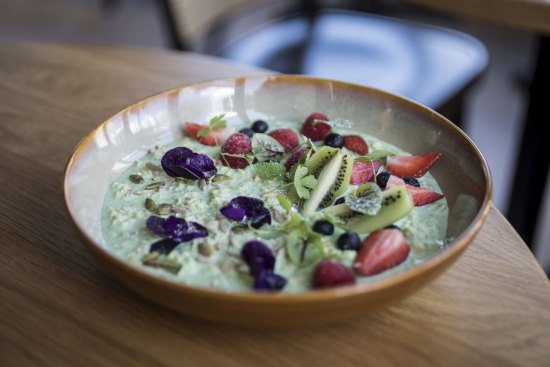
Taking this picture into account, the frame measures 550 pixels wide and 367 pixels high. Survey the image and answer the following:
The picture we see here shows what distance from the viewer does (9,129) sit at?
1.17 m

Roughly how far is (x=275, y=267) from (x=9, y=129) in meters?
0.71

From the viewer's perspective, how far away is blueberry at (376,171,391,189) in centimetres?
90

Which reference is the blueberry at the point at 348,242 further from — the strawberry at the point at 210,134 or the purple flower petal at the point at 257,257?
the strawberry at the point at 210,134

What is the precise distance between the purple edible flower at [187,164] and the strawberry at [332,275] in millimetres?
290

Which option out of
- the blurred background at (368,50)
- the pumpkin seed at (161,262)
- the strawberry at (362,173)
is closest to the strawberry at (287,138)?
the strawberry at (362,173)

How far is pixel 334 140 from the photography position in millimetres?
1006

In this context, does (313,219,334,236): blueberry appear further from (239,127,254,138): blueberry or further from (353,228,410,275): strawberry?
(239,127,254,138): blueberry

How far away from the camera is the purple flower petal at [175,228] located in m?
0.77

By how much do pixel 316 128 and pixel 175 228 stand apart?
367 mm

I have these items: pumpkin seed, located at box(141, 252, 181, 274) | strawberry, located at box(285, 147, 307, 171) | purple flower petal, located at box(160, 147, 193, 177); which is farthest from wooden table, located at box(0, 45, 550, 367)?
strawberry, located at box(285, 147, 307, 171)

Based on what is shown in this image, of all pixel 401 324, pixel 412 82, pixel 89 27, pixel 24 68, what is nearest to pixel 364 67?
pixel 412 82

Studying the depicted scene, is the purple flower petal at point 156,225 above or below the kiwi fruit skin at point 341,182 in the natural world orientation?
below

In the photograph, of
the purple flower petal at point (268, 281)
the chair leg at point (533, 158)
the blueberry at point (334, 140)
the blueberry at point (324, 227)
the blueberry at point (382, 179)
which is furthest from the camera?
the chair leg at point (533, 158)

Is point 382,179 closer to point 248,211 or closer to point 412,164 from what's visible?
point 412,164
